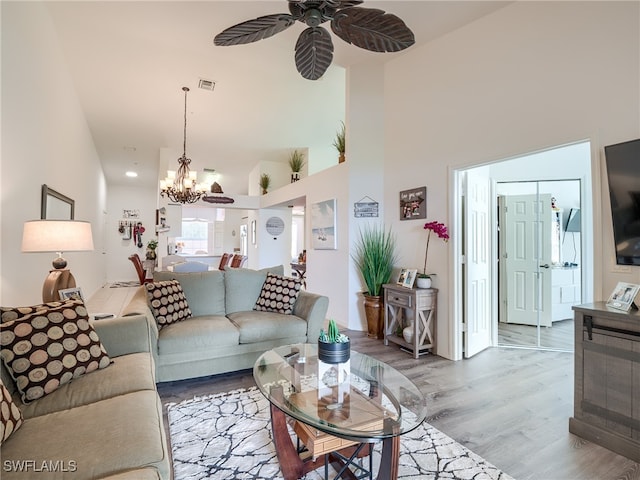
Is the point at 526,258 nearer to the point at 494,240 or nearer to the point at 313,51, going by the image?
the point at 494,240

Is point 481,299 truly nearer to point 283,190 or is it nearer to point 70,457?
point 70,457

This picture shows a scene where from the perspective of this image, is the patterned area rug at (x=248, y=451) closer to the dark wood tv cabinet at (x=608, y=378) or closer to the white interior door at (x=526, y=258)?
the dark wood tv cabinet at (x=608, y=378)

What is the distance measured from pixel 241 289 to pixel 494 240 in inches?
121

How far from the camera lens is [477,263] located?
3615mm

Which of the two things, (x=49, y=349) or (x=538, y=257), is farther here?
(x=538, y=257)

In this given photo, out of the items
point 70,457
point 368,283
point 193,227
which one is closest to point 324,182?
point 368,283

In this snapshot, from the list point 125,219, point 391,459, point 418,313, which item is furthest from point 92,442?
point 125,219

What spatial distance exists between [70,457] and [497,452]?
6.99ft

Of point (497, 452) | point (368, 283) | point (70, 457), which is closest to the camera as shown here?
point (70, 457)

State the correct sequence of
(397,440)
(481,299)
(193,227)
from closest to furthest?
(397,440) < (481,299) < (193,227)

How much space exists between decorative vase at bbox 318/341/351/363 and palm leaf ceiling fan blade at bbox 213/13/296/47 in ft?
6.22

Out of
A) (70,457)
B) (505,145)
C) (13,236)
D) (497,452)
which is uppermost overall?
(505,145)

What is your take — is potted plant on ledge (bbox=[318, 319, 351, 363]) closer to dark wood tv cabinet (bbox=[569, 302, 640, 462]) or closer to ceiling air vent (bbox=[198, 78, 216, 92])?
dark wood tv cabinet (bbox=[569, 302, 640, 462])

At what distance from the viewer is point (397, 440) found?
→ 1376 mm
